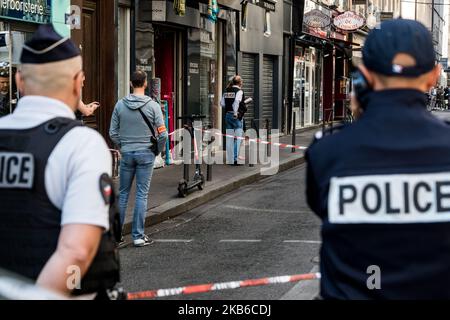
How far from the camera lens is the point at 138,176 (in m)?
8.81

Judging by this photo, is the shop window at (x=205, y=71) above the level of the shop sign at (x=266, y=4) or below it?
below

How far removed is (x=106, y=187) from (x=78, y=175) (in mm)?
115

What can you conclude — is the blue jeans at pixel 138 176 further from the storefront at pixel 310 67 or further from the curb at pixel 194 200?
the storefront at pixel 310 67

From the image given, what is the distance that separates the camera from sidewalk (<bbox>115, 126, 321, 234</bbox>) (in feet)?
35.7

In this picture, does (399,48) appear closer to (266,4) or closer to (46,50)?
(46,50)

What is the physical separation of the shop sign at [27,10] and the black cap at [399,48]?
9313 mm

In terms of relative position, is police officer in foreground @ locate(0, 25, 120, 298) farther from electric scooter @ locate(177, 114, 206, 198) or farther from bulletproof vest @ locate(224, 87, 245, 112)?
bulletproof vest @ locate(224, 87, 245, 112)

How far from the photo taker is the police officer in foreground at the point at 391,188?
242 centimetres

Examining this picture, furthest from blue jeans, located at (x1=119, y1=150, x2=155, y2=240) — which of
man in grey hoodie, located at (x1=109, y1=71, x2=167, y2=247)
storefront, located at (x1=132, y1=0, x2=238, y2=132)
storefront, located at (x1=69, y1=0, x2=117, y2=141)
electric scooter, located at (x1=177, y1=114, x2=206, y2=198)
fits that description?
storefront, located at (x1=132, y1=0, x2=238, y2=132)

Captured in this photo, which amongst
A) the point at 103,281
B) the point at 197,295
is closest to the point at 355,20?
the point at 197,295

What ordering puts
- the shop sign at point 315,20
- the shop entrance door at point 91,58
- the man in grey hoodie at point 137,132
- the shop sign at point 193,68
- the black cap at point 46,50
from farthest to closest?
the shop sign at point 315,20
the shop sign at point 193,68
the shop entrance door at point 91,58
the man in grey hoodie at point 137,132
the black cap at point 46,50

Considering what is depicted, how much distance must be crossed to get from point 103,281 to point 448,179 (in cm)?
129

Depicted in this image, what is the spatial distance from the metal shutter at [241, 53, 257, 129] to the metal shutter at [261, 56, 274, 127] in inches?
35.8

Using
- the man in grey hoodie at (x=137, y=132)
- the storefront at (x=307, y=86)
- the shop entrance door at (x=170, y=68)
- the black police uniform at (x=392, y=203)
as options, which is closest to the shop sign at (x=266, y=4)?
the storefront at (x=307, y=86)
